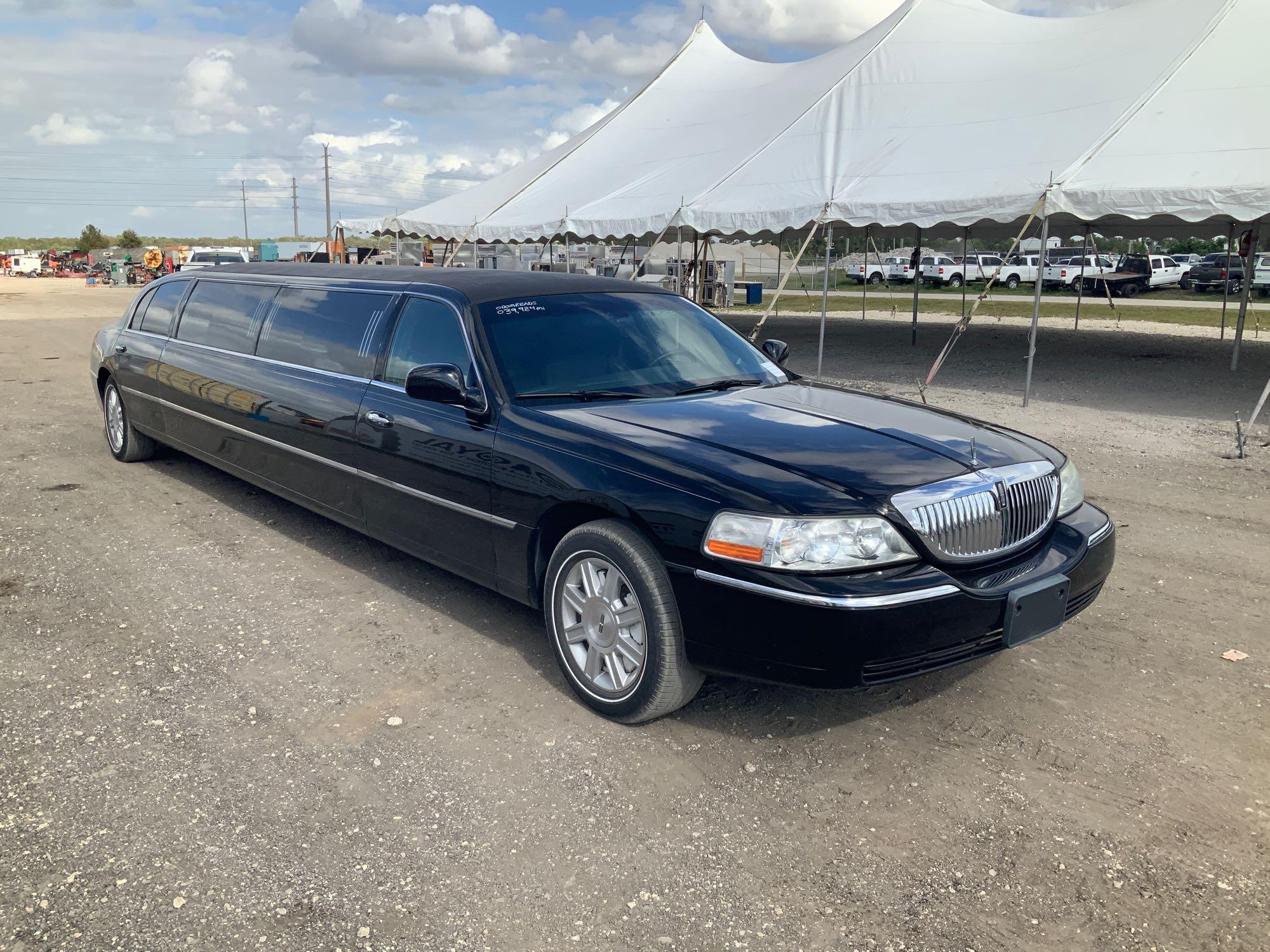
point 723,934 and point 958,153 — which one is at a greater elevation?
point 958,153

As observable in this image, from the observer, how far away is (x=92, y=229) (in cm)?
10056

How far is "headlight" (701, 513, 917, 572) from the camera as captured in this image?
3.22 metres

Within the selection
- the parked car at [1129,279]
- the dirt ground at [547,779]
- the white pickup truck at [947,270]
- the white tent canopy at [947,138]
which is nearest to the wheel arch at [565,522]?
the dirt ground at [547,779]

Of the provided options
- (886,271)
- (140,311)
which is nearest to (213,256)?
(886,271)

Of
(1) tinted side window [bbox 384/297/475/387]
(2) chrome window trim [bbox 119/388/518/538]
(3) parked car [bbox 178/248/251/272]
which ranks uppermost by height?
(3) parked car [bbox 178/248/251/272]

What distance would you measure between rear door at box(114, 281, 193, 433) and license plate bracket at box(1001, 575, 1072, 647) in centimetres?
600

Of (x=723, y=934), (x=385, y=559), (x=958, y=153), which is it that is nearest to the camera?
(x=723, y=934)

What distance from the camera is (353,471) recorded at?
5.01 meters

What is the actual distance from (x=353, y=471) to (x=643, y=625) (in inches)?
83.6

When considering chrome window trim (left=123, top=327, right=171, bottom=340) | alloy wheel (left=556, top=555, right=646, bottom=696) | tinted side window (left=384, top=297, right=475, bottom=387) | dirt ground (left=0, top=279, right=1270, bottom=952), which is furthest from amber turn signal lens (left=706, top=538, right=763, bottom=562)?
chrome window trim (left=123, top=327, right=171, bottom=340)

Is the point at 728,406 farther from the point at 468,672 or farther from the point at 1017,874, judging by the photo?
the point at 1017,874

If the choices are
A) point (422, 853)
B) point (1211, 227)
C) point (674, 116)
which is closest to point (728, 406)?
point (422, 853)

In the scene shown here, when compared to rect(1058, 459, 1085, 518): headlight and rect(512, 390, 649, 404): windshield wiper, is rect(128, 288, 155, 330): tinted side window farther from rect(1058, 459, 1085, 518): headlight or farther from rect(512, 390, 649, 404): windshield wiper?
rect(1058, 459, 1085, 518): headlight

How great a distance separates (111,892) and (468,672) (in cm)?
166
